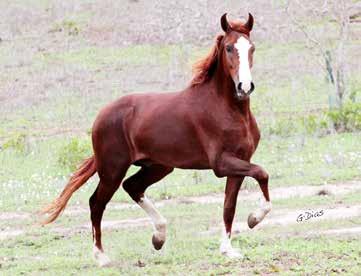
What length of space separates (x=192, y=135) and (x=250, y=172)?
79cm

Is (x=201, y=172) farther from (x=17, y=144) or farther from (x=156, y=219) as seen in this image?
(x=156, y=219)

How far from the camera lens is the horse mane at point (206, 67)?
886 cm

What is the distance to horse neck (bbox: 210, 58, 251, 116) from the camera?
862 cm

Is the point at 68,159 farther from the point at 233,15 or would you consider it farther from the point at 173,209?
the point at 233,15

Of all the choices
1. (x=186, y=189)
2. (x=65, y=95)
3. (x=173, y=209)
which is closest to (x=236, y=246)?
(x=173, y=209)

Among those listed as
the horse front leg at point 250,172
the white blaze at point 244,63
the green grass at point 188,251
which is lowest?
the green grass at point 188,251

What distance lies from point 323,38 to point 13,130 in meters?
8.80

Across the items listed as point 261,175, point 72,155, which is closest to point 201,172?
point 72,155

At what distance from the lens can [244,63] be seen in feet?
27.1

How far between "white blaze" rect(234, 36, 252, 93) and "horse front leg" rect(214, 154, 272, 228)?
2.13 feet
